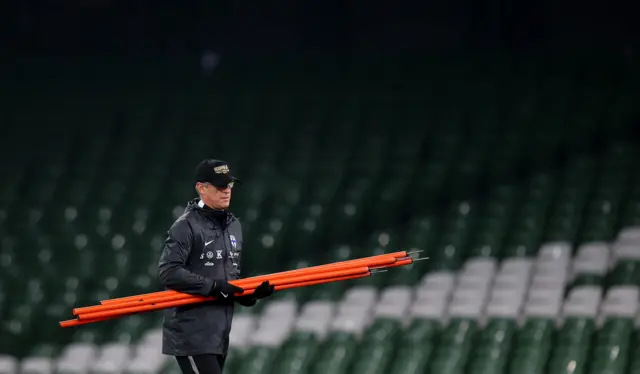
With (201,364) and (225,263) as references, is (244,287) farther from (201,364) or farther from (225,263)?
(201,364)

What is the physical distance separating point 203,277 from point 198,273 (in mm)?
82

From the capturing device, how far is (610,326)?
709 cm

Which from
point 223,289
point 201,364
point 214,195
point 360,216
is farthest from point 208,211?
point 360,216

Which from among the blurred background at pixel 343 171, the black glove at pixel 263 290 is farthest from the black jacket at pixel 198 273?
the blurred background at pixel 343 171

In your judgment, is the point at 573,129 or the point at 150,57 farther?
the point at 150,57

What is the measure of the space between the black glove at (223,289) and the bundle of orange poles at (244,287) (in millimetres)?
25

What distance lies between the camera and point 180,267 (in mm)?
4297

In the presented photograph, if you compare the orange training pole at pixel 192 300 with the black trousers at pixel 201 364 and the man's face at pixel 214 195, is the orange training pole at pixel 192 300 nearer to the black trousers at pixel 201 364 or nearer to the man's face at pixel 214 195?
the black trousers at pixel 201 364

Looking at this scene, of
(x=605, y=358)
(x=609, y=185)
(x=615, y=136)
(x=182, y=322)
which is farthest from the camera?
(x=615, y=136)

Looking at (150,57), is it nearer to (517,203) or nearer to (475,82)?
(475,82)

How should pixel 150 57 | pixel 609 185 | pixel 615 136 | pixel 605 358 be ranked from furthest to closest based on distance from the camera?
pixel 150 57 → pixel 615 136 → pixel 609 185 → pixel 605 358

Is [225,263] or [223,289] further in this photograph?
[225,263]

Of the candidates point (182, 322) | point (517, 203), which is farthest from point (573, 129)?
point (182, 322)

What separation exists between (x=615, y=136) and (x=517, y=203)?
99 centimetres
